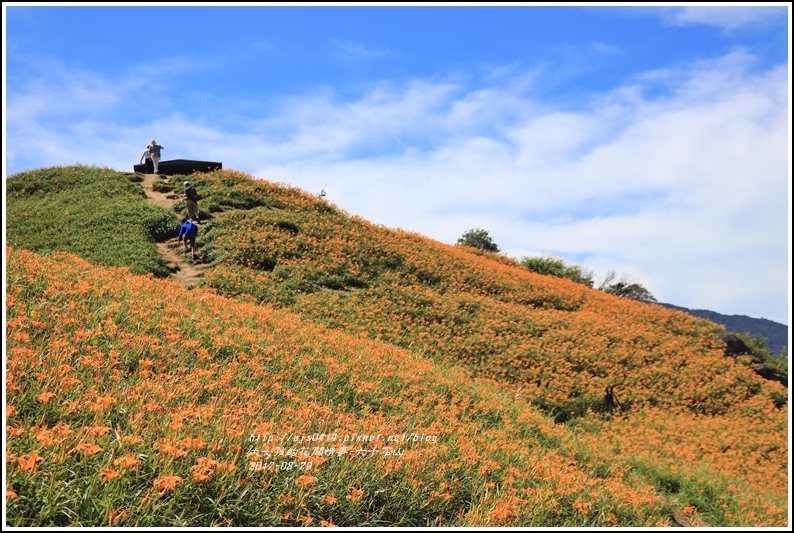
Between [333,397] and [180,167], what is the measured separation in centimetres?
2469

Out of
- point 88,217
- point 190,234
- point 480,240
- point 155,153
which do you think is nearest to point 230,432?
point 190,234

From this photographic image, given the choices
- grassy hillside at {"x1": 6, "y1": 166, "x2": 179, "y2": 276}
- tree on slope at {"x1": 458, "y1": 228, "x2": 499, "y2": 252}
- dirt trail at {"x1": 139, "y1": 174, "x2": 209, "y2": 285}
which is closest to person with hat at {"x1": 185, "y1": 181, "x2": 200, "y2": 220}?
grassy hillside at {"x1": 6, "y1": 166, "x2": 179, "y2": 276}

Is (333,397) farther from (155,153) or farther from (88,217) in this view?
(155,153)

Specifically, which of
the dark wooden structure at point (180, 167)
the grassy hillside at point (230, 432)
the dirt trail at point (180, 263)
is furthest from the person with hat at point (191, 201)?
the grassy hillside at point (230, 432)

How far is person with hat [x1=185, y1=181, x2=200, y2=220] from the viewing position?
19.0 meters

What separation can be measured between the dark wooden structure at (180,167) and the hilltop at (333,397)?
22.8 feet

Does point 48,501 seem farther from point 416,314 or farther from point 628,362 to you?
point 628,362

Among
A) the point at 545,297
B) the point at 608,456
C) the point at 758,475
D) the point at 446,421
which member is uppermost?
the point at 545,297

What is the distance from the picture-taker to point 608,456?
867 cm

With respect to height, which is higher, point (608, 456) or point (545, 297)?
point (545, 297)

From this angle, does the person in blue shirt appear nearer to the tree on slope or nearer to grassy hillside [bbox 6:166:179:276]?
grassy hillside [bbox 6:166:179:276]

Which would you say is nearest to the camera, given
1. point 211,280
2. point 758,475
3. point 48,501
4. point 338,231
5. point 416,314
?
point 48,501

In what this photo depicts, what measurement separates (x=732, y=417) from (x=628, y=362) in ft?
10.9

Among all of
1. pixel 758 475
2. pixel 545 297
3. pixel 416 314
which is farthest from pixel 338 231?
pixel 758 475
